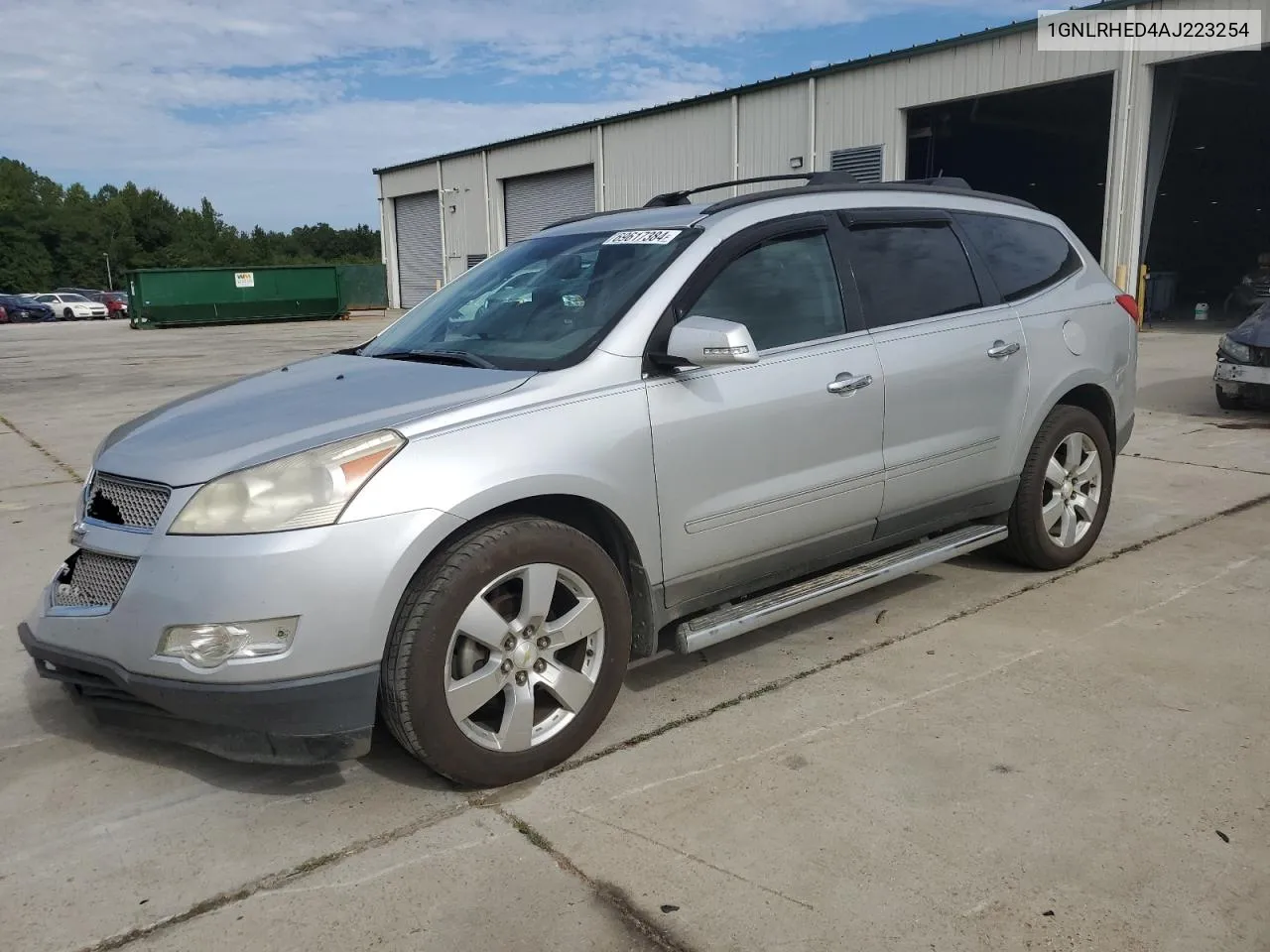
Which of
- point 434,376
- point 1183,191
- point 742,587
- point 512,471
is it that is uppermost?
point 1183,191

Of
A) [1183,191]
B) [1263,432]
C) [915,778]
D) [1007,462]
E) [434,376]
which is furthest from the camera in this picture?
[1183,191]

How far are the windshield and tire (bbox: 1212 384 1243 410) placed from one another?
8.22 metres

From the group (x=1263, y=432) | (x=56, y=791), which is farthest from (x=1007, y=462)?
(x=1263, y=432)

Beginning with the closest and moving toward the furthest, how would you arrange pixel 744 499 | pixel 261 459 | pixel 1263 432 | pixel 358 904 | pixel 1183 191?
pixel 358 904, pixel 261 459, pixel 744 499, pixel 1263 432, pixel 1183 191

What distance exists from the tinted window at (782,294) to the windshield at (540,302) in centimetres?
22

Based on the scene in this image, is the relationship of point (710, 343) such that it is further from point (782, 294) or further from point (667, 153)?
point (667, 153)

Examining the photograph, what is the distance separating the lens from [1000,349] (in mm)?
4379

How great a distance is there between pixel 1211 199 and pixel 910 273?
34.4 meters

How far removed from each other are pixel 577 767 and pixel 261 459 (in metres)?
1.33

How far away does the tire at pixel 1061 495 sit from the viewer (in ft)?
15.4

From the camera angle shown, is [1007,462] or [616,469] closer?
[616,469]

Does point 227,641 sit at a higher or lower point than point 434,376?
lower

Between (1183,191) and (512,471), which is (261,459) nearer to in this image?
(512,471)

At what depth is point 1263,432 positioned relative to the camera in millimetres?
8789
